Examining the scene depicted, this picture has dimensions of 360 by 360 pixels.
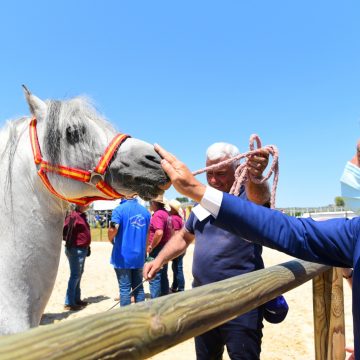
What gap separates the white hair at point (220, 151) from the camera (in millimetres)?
2591

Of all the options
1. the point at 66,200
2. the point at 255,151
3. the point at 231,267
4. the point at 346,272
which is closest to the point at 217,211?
the point at 255,151

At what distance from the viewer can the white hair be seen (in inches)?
102

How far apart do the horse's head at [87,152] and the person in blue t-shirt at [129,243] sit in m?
3.47

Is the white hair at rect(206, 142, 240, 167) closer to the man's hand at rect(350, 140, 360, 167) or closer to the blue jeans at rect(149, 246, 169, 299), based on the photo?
the man's hand at rect(350, 140, 360, 167)

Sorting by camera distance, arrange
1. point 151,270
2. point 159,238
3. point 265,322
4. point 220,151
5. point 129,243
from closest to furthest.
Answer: point 151,270
point 220,151
point 129,243
point 265,322
point 159,238

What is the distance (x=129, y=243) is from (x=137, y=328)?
4601 mm

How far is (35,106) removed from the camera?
2.05 m

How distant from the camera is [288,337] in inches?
199

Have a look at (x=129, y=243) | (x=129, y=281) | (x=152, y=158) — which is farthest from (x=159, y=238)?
(x=152, y=158)

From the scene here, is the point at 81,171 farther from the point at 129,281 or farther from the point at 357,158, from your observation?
the point at 129,281

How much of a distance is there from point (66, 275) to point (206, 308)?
384 inches

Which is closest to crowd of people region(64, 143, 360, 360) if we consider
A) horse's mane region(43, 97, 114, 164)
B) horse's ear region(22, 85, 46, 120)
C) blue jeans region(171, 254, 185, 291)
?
horse's mane region(43, 97, 114, 164)

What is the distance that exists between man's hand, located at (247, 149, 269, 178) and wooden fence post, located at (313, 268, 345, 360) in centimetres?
107

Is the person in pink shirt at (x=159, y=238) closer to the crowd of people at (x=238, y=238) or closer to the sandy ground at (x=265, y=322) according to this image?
the crowd of people at (x=238, y=238)
